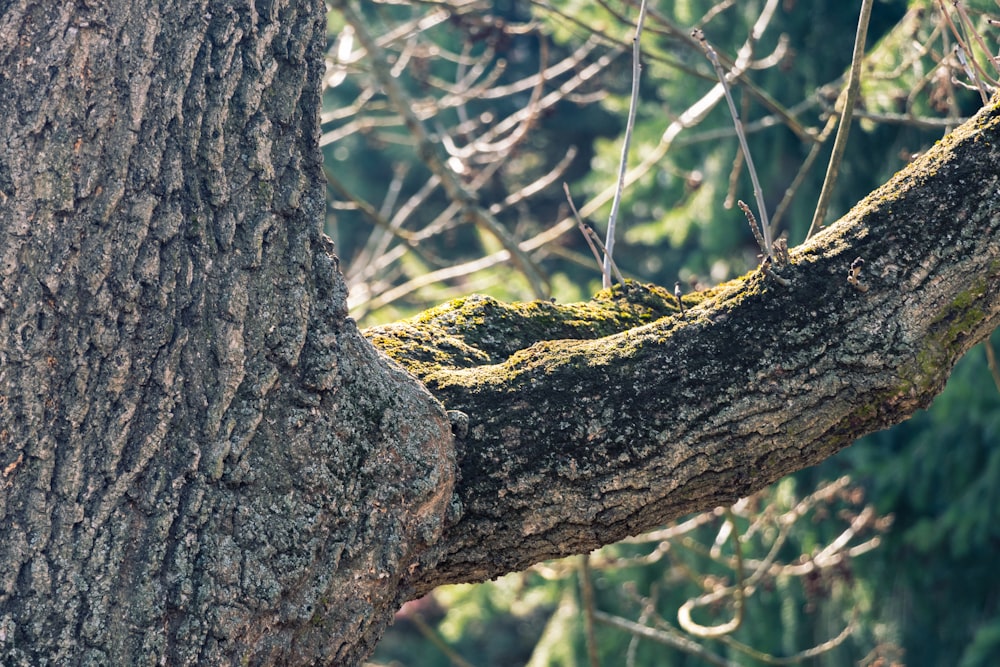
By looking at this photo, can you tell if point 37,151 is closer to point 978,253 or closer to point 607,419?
point 607,419

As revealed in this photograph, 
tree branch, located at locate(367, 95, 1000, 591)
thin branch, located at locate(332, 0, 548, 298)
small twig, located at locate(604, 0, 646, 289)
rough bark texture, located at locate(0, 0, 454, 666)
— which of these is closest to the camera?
rough bark texture, located at locate(0, 0, 454, 666)

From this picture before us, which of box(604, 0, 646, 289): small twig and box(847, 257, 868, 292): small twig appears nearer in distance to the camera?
box(847, 257, 868, 292): small twig

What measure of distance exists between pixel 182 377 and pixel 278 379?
0.48 ft

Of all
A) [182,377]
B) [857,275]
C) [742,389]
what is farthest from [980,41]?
[182,377]

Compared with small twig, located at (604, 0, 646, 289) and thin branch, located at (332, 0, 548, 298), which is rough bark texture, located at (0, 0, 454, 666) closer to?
small twig, located at (604, 0, 646, 289)

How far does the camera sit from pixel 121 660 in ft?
4.65

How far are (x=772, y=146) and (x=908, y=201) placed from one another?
444cm

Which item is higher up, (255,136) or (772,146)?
A: (772,146)

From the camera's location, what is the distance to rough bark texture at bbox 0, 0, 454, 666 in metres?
1.44

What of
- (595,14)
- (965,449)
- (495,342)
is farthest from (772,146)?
(495,342)

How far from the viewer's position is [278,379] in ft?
5.22

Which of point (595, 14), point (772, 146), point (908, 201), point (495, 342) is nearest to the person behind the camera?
point (908, 201)

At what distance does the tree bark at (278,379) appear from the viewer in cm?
145

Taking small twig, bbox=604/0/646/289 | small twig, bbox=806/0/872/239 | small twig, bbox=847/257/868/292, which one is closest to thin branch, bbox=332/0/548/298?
small twig, bbox=604/0/646/289
